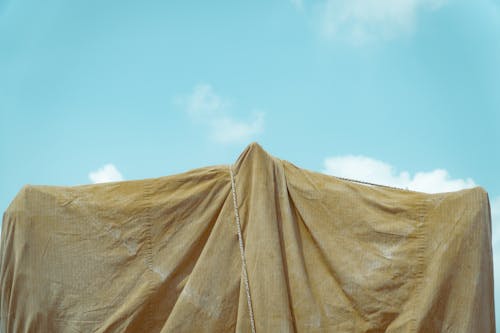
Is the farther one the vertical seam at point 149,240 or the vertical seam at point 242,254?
the vertical seam at point 149,240

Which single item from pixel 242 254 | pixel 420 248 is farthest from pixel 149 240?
pixel 420 248

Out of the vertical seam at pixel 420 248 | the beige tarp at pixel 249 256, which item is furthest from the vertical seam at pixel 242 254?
the vertical seam at pixel 420 248

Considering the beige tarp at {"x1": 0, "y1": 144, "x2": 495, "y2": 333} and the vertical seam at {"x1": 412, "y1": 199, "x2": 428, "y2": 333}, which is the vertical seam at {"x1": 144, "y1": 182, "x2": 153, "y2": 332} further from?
the vertical seam at {"x1": 412, "y1": 199, "x2": 428, "y2": 333}

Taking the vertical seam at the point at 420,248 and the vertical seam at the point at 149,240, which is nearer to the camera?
the vertical seam at the point at 420,248

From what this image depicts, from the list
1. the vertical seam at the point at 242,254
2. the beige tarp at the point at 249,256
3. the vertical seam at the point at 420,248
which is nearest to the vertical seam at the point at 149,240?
the beige tarp at the point at 249,256

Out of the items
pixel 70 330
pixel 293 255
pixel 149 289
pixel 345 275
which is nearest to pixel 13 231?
pixel 70 330

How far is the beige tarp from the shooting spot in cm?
293

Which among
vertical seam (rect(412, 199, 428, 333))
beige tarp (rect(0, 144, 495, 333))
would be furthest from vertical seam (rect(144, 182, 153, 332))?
vertical seam (rect(412, 199, 428, 333))

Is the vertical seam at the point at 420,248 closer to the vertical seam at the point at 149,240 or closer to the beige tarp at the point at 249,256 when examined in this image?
the beige tarp at the point at 249,256

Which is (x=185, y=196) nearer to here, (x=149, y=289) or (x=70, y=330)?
(x=149, y=289)

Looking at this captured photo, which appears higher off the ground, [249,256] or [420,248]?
[420,248]

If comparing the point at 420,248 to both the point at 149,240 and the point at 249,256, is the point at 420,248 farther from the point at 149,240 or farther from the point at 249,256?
the point at 149,240

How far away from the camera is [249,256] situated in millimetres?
2977

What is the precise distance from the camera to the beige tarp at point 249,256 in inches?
115
